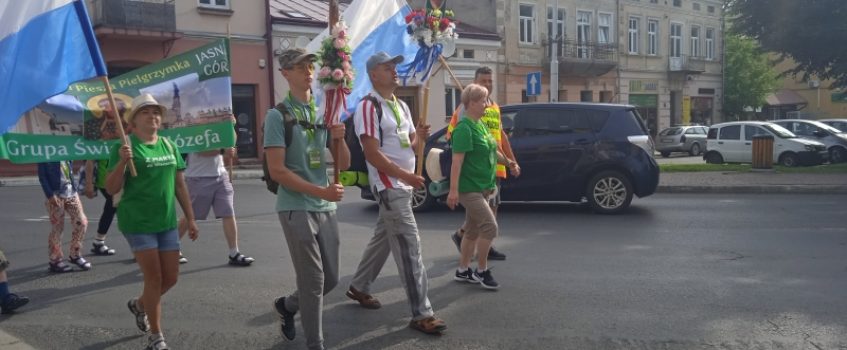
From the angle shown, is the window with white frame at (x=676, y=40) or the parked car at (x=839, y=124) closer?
the parked car at (x=839, y=124)

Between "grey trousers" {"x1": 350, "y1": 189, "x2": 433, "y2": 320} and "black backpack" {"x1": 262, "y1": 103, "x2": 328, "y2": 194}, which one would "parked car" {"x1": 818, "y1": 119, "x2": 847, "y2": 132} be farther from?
"black backpack" {"x1": 262, "y1": 103, "x2": 328, "y2": 194}

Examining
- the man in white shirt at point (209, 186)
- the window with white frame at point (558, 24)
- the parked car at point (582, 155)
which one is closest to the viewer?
the man in white shirt at point (209, 186)

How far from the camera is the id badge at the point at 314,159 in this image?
4.20m

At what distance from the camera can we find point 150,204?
4434mm

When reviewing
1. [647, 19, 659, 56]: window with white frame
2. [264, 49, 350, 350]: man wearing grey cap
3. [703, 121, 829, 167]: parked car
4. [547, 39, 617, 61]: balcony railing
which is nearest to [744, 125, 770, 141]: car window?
[703, 121, 829, 167]: parked car

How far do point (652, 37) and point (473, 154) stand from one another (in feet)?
119

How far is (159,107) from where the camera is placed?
4.57 metres

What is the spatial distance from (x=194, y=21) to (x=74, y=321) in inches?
744

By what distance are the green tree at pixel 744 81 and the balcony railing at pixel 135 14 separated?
3426 cm

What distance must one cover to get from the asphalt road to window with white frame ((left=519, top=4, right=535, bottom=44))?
950 inches

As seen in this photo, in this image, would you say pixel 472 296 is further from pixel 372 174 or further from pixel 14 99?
pixel 14 99

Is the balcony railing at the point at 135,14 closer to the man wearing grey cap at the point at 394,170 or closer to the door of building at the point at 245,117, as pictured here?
the door of building at the point at 245,117

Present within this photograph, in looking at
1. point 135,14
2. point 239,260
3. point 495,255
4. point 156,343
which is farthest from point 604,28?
point 156,343

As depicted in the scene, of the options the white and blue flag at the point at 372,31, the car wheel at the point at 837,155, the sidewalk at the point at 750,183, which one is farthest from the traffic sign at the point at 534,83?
the white and blue flag at the point at 372,31
